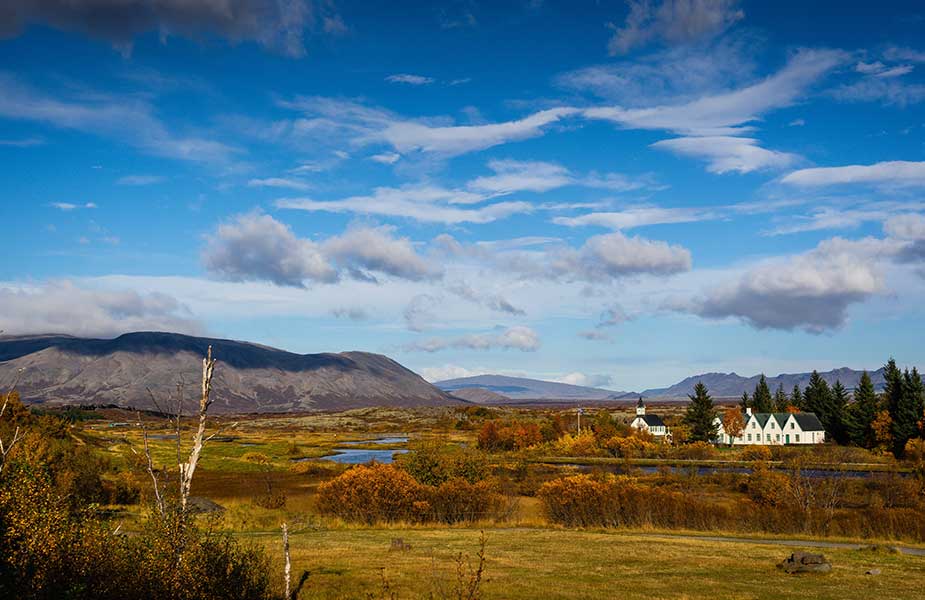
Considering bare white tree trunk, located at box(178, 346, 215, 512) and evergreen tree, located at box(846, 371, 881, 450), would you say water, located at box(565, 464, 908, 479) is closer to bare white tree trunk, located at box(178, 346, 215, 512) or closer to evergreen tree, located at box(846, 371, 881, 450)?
evergreen tree, located at box(846, 371, 881, 450)

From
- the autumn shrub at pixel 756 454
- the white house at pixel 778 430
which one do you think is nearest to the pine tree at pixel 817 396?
the white house at pixel 778 430

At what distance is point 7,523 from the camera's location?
544 inches

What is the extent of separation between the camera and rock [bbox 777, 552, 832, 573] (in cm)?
2494

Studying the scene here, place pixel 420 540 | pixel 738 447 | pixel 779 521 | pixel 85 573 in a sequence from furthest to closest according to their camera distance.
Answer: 1. pixel 738 447
2. pixel 779 521
3. pixel 420 540
4. pixel 85 573

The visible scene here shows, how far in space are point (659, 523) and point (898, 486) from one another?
3016 centimetres

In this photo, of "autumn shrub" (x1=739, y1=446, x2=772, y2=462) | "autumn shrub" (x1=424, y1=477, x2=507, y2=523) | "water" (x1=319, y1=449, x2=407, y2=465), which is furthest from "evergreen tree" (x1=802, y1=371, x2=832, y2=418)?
"autumn shrub" (x1=424, y1=477, x2=507, y2=523)

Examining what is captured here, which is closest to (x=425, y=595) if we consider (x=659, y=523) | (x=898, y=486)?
(x=659, y=523)

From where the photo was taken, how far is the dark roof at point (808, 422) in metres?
126

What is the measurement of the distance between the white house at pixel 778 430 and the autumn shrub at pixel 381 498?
316 ft

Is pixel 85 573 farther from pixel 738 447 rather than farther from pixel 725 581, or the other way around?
pixel 738 447

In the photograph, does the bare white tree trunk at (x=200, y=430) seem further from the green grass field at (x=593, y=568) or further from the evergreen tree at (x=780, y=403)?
the evergreen tree at (x=780, y=403)

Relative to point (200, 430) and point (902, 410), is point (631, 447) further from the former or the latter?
point (200, 430)

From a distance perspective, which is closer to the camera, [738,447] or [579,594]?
[579,594]

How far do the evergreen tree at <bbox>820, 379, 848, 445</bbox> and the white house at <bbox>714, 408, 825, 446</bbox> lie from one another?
2.33m
